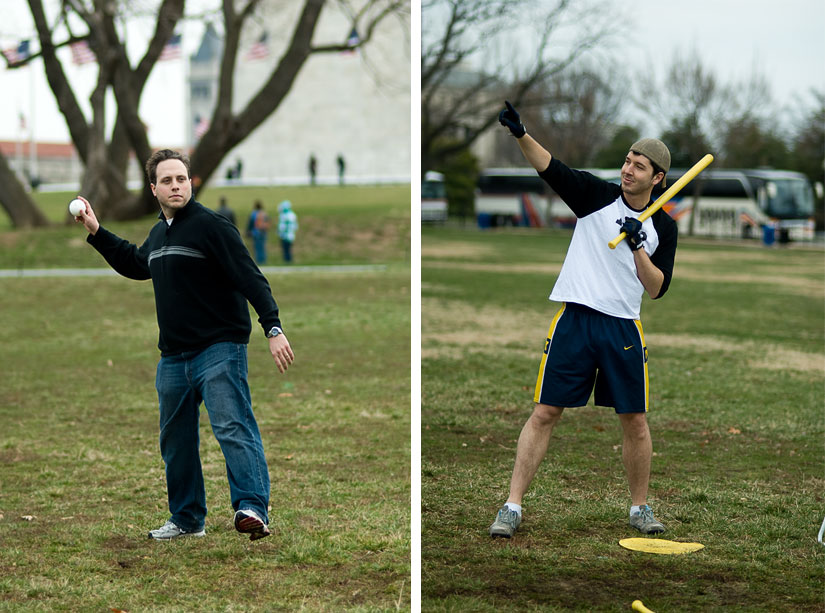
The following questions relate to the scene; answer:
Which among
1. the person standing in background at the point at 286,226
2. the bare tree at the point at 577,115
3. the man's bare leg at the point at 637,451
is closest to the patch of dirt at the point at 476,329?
the man's bare leg at the point at 637,451

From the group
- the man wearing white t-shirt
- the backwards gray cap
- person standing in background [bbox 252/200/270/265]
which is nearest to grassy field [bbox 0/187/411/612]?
the man wearing white t-shirt

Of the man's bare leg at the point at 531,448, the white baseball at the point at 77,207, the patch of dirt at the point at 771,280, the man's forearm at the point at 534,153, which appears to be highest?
the man's forearm at the point at 534,153

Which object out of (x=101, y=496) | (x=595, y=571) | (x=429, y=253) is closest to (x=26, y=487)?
(x=101, y=496)

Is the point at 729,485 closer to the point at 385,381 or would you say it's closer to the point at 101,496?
the point at 101,496

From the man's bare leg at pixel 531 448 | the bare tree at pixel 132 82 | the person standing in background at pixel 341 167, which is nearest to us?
the man's bare leg at pixel 531 448

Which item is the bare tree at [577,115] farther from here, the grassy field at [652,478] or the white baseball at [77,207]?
the white baseball at [77,207]

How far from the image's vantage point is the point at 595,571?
14.9ft

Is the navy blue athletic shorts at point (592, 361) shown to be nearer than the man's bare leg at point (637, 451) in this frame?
Yes

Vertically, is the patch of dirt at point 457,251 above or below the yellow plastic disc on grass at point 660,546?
below

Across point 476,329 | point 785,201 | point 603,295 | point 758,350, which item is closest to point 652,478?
point 603,295

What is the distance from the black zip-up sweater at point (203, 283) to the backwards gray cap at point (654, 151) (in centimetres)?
176

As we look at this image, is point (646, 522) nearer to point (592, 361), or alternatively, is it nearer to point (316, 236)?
point (592, 361)

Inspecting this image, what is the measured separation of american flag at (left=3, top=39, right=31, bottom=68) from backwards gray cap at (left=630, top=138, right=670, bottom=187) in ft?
91.7

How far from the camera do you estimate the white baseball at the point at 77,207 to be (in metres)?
4.74
